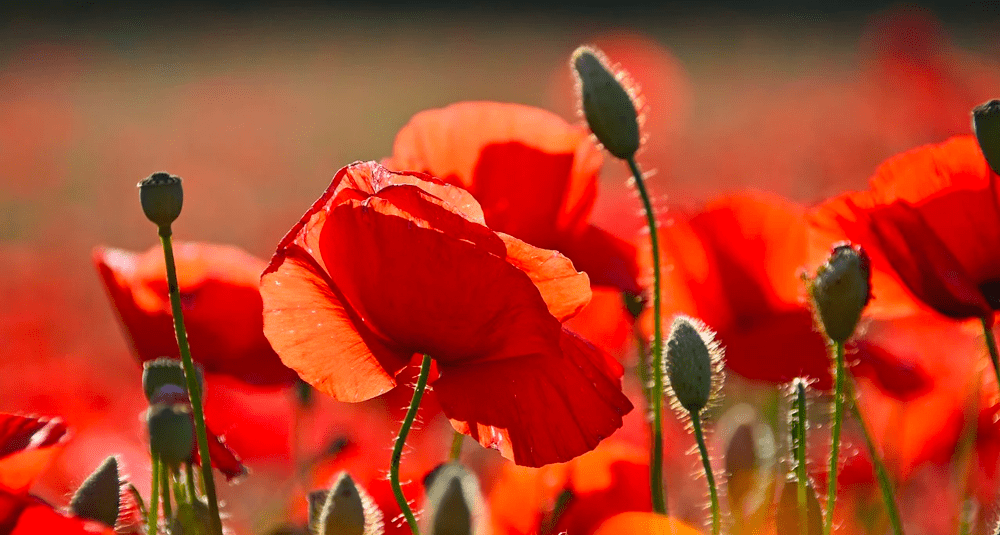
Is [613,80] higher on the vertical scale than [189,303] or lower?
higher

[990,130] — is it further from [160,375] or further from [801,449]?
[160,375]

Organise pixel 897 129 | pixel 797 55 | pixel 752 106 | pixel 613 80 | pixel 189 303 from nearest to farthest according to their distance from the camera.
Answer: pixel 613 80
pixel 189 303
pixel 897 129
pixel 752 106
pixel 797 55

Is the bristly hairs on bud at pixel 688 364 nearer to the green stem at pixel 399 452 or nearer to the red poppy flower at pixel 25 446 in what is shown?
the green stem at pixel 399 452

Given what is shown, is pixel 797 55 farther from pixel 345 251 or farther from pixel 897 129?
pixel 345 251

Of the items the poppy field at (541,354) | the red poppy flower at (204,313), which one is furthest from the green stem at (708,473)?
the red poppy flower at (204,313)

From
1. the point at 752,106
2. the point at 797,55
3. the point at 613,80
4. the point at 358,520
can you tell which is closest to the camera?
the point at 358,520

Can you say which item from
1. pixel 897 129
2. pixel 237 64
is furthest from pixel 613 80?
pixel 237 64

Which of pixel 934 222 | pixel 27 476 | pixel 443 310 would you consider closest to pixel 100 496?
pixel 27 476

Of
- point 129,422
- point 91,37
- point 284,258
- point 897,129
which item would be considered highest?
point 91,37
